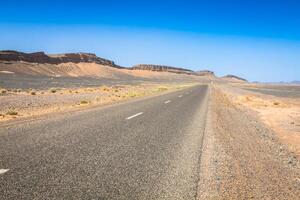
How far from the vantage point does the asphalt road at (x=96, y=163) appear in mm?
4356

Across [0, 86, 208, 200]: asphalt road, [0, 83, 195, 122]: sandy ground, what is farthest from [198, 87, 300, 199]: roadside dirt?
[0, 83, 195, 122]: sandy ground

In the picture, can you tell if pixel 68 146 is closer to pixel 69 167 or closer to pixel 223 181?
pixel 69 167

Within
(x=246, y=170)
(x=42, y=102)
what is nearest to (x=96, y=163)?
(x=246, y=170)

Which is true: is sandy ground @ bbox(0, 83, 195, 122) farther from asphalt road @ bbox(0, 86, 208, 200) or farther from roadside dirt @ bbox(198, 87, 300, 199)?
roadside dirt @ bbox(198, 87, 300, 199)

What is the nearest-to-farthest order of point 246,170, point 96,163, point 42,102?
point 96,163
point 246,170
point 42,102

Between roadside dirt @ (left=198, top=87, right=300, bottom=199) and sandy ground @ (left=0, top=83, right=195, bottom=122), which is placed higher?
roadside dirt @ (left=198, top=87, right=300, bottom=199)

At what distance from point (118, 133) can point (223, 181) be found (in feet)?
13.6

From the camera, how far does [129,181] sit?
4.84 meters

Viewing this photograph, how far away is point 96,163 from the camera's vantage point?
5.62m

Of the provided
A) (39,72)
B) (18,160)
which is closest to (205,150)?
(18,160)

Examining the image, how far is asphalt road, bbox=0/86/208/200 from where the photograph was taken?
4.36 meters

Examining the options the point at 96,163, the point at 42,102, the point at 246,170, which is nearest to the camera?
the point at 96,163

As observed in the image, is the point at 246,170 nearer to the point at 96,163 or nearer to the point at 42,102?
the point at 96,163

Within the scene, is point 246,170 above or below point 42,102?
above
